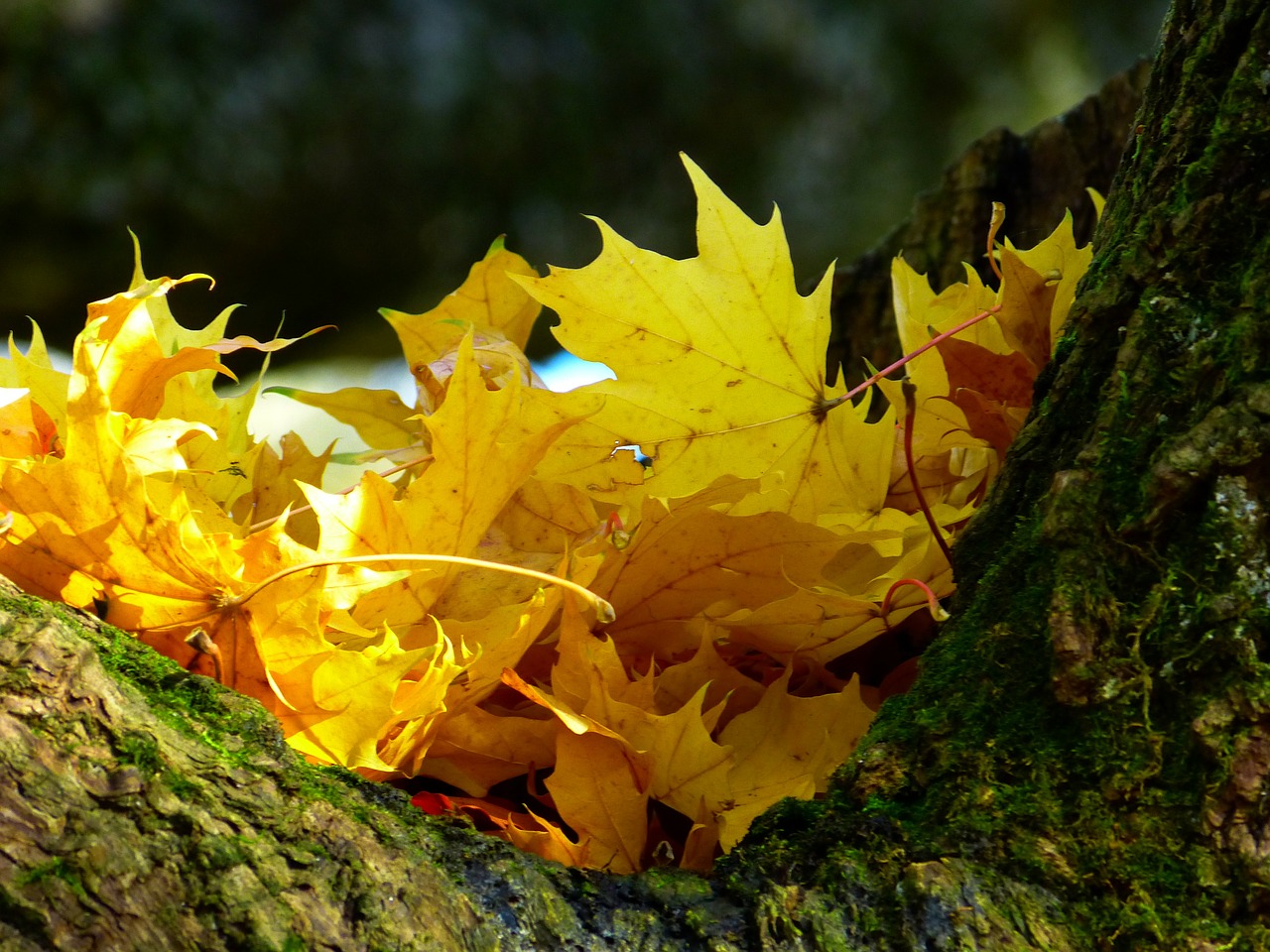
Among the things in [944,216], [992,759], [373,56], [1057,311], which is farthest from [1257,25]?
[373,56]

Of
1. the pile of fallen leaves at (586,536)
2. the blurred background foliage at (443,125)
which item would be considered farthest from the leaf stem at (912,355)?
the blurred background foliage at (443,125)

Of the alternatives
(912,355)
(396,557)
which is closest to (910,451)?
(912,355)

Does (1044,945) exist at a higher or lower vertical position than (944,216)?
lower

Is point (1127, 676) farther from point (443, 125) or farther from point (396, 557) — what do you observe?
point (443, 125)

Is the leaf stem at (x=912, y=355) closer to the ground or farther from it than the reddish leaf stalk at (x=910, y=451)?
farther from it

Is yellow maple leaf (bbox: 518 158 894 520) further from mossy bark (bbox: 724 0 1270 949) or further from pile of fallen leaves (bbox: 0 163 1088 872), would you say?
mossy bark (bbox: 724 0 1270 949)

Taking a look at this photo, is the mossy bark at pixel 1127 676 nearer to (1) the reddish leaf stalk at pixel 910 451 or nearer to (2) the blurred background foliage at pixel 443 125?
(1) the reddish leaf stalk at pixel 910 451

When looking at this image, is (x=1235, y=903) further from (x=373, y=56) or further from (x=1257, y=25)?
(x=373, y=56)
